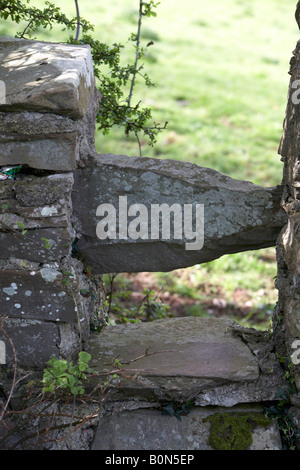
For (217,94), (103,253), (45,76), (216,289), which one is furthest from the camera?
(217,94)

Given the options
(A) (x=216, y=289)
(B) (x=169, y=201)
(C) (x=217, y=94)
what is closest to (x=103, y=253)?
(B) (x=169, y=201)

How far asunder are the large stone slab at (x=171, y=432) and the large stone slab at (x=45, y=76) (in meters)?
1.48

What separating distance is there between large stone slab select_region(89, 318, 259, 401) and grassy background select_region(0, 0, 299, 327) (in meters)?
1.50

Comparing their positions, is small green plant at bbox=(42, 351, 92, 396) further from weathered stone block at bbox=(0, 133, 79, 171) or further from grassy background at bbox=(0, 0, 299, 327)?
grassy background at bbox=(0, 0, 299, 327)

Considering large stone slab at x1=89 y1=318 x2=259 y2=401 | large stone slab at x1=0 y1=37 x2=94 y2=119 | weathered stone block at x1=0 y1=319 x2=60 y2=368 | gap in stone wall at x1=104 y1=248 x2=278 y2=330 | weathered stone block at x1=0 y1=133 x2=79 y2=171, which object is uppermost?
large stone slab at x1=0 y1=37 x2=94 y2=119

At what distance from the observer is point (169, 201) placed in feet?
9.09

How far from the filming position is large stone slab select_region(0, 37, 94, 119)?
2.32 m

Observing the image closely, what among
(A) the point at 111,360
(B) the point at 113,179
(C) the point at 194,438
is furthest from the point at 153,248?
(C) the point at 194,438

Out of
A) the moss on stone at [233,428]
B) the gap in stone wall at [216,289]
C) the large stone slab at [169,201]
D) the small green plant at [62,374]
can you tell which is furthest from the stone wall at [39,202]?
the gap in stone wall at [216,289]

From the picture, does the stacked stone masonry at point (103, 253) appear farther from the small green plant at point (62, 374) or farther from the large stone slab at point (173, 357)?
the small green plant at point (62, 374)

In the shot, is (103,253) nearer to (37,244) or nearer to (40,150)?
(37,244)

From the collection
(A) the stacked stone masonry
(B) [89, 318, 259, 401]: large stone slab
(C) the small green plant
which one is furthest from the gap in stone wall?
(C) the small green plant

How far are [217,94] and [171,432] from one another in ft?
20.4

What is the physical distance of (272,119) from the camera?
7.45m
